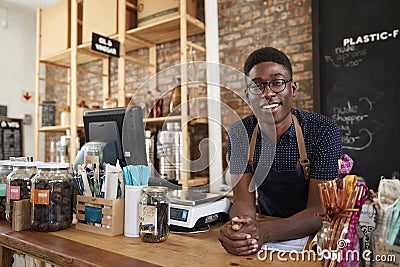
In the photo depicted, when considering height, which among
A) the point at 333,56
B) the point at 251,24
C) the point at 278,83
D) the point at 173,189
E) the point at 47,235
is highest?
the point at 251,24

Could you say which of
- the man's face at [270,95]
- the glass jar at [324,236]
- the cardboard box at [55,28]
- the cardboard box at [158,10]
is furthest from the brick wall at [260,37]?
the glass jar at [324,236]

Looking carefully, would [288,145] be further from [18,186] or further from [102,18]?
[102,18]

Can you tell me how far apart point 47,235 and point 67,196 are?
141 millimetres

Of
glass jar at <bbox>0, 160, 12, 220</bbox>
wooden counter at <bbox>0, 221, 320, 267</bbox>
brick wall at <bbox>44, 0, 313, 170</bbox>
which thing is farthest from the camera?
brick wall at <bbox>44, 0, 313, 170</bbox>

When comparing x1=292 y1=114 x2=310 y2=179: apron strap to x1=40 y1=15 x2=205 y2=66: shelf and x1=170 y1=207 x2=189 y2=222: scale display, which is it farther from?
x1=40 y1=15 x2=205 y2=66: shelf

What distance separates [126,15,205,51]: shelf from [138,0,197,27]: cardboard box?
0.19 feet

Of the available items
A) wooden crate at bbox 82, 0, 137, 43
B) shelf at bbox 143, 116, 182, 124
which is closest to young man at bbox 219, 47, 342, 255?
shelf at bbox 143, 116, 182, 124

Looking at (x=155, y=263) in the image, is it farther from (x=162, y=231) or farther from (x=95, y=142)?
(x=95, y=142)

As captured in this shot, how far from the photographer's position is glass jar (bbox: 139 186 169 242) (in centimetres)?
105

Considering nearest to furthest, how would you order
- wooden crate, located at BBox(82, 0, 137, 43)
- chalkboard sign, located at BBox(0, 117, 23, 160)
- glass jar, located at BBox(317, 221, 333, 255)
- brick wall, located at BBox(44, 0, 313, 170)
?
A: glass jar, located at BBox(317, 221, 333, 255) → brick wall, located at BBox(44, 0, 313, 170) → wooden crate, located at BBox(82, 0, 137, 43) → chalkboard sign, located at BBox(0, 117, 23, 160)

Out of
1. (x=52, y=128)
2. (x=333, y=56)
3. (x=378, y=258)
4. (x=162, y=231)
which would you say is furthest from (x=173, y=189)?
(x=52, y=128)

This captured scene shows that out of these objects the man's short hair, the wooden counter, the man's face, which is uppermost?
the man's short hair

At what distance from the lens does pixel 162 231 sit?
1062mm

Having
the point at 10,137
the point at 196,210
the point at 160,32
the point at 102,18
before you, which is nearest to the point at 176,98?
the point at 160,32
